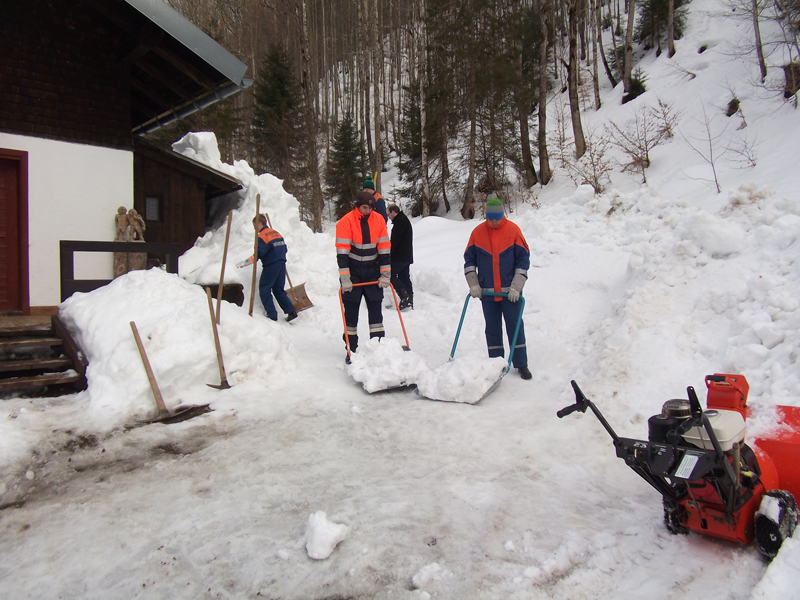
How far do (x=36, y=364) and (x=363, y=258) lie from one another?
133 inches

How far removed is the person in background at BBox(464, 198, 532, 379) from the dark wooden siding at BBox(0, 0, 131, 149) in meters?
6.77

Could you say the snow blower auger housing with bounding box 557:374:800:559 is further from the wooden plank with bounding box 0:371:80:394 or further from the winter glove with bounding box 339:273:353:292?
the wooden plank with bounding box 0:371:80:394

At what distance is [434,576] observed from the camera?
244cm

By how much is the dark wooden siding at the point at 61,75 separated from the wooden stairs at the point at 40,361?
3.94 meters

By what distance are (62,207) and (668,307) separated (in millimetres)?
8723

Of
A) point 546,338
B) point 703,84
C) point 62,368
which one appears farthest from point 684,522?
point 703,84

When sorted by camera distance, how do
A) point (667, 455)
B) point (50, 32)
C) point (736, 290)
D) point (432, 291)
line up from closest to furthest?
point (667, 455), point (736, 290), point (50, 32), point (432, 291)

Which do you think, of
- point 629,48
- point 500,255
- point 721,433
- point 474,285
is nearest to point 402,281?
point 474,285

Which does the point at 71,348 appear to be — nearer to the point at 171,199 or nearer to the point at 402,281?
the point at 402,281

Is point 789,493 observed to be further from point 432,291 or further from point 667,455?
point 432,291

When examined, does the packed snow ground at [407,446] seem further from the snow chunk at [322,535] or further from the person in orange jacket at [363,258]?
the person in orange jacket at [363,258]

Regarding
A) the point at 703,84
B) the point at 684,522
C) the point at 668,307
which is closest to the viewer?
the point at 684,522

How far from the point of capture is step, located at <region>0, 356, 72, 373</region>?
491cm

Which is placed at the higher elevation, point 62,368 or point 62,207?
point 62,207
